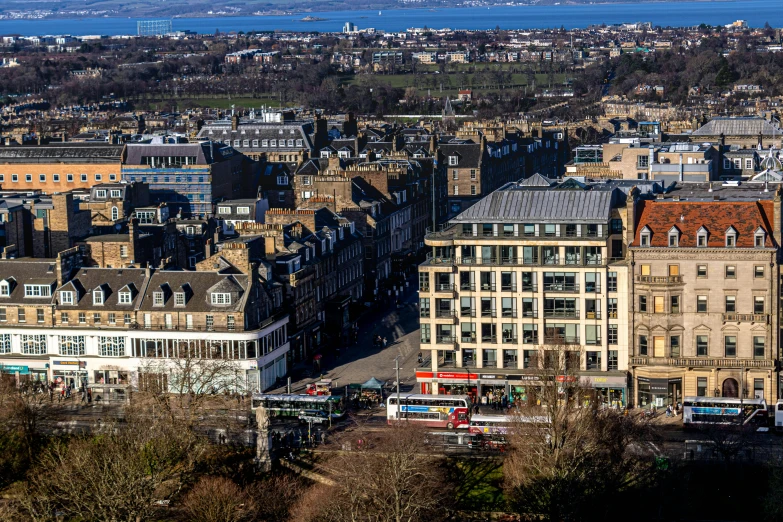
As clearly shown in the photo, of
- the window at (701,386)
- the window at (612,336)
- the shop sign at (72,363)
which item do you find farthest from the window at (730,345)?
the shop sign at (72,363)

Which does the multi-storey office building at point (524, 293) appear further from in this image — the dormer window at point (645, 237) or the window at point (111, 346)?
the window at point (111, 346)

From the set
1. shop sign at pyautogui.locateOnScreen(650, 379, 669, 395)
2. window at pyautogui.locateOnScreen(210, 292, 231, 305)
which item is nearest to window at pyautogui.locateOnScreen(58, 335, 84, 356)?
window at pyautogui.locateOnScreen(210, 292, 231, 305)

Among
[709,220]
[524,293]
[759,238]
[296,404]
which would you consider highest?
[709,220]

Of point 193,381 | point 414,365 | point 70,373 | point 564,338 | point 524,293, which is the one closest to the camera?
point 193,381

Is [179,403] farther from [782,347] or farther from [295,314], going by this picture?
[782,347]

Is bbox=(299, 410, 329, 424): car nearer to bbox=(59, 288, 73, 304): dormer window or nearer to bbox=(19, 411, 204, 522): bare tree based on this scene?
bbox=(19, 411, 204, 522): bare tree

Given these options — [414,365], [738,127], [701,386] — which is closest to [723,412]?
[701,386]

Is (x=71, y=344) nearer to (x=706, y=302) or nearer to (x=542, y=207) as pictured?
(x=542, y=207)
